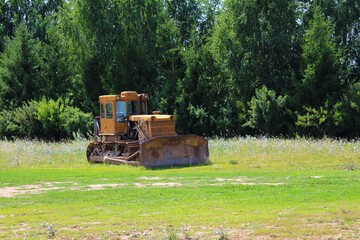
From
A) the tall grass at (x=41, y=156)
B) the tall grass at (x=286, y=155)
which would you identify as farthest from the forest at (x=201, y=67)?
the tall grass at (x=41, y=156)

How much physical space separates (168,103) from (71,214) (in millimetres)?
27864

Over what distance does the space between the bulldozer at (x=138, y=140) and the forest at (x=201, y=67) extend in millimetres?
13370

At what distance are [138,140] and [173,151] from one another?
2.65 m

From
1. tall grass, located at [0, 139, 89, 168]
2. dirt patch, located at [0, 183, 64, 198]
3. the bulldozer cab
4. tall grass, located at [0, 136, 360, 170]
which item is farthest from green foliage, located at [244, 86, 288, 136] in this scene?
dirt patch, located at [0, 183, 64, 198]

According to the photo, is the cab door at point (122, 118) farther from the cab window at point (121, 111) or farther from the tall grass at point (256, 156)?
the tall grass at point (256, 156)

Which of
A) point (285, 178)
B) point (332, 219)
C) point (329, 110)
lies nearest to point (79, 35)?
point (329, 110)

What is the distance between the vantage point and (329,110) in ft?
105

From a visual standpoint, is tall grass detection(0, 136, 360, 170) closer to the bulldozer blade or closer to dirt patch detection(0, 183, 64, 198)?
the bulldozer blade

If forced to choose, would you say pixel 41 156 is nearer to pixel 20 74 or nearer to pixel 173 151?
pixel 173 151

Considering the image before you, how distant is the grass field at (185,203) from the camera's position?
832 cm

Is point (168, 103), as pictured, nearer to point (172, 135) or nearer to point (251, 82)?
point (251, 82)

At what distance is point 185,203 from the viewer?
36.2 feet

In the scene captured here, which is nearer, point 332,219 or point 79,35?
point 332,219

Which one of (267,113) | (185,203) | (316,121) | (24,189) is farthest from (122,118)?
(316,121)
